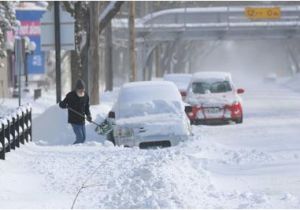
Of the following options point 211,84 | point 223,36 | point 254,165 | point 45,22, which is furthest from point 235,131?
point 223,36

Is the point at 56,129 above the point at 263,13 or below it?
below

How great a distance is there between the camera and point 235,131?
20.2 metres

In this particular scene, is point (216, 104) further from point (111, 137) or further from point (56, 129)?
point (111, 137)

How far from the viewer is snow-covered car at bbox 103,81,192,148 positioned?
14.9 metres

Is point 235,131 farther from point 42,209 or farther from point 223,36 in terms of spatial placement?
Answer: point 223,36

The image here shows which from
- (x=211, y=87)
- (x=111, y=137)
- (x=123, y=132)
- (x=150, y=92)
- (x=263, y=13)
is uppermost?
(x=263, y=13)

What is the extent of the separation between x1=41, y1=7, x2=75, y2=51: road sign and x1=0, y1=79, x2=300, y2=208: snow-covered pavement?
23.3 feet

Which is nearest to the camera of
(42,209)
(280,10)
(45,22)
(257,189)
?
(42,209)

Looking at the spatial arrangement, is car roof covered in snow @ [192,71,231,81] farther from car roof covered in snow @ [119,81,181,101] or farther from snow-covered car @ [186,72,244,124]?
car roof covered in snow @ [119,81,181,101]

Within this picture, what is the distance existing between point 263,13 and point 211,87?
120ft

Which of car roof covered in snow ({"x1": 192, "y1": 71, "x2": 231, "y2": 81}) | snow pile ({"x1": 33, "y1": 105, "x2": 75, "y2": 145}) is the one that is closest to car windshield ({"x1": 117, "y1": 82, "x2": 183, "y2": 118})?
snow pile ({"x1": 33, "y1": 105, "x2": 75, "y2": 145})

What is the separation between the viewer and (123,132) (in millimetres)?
15258

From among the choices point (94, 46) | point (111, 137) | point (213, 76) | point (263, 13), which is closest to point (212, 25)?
point (263, 13)

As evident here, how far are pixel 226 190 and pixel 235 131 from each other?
34.4 feet
